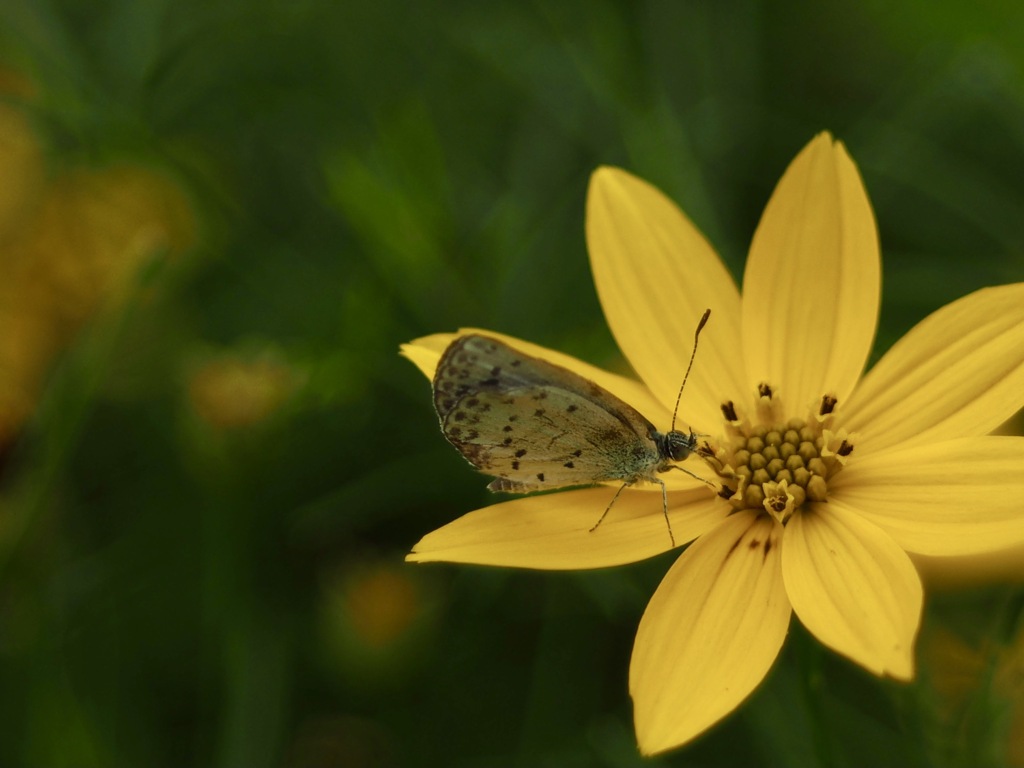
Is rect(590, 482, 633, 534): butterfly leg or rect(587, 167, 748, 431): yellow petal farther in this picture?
rect(587, 167, 748, 431): yellow petal

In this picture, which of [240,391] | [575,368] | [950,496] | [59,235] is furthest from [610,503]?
[59,235]

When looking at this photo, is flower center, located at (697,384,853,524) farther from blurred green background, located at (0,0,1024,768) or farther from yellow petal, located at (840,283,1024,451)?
blurred green background, located at (0,0,1024,768)

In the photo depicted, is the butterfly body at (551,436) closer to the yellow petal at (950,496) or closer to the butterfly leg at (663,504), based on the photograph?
the butterfly leg at (663,504)

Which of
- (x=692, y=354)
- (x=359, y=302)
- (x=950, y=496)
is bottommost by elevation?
(x=950, y=496)

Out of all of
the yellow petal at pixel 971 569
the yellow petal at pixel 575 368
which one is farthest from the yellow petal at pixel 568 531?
the yellow petal at pixel 971 569

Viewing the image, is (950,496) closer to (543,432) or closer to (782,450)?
(782,450)

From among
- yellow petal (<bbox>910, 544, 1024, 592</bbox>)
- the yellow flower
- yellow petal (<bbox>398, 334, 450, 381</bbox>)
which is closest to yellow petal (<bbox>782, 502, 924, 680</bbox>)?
the yellow flower
